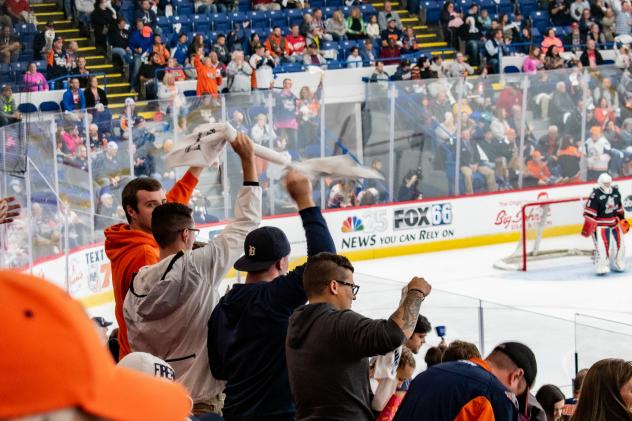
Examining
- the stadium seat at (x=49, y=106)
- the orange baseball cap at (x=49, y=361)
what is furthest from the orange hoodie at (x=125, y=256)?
the stadium seat at (x=49, y=106)

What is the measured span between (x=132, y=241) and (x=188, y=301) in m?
0.63

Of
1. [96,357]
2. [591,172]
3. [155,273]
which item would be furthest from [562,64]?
[96,357]

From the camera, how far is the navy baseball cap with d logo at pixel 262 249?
4.09 metres

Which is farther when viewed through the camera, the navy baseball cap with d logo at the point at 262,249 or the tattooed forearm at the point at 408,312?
the navy baseball cap with d logo at the point at 262,249

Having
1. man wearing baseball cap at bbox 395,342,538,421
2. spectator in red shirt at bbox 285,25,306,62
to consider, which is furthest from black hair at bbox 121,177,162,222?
spectator in red shirt at bbox 285,25,306,62

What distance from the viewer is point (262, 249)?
13.5 ft

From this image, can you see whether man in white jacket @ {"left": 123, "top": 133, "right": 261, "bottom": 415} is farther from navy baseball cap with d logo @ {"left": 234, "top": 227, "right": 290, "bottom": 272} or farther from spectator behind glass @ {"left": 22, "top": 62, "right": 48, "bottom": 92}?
spectator behind glass @ {"left": 22, "top": 62, "right": 48, "bottom": 92}

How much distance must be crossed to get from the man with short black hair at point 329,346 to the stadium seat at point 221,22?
18014 millimetres

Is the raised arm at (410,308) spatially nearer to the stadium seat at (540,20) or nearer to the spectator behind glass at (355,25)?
the spectator behind glass at (355,25)

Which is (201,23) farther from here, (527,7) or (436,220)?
(527,7)

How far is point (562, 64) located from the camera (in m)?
21.5

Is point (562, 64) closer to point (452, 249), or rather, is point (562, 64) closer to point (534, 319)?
point (452, 249)

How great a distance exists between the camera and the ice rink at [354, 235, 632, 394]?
7305mm

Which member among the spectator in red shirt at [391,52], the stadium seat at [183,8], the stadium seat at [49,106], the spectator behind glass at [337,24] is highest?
the stadium seat at [183,8]
